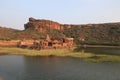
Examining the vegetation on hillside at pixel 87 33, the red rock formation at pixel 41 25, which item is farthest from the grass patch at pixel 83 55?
the red rock formation at pixel 41 25

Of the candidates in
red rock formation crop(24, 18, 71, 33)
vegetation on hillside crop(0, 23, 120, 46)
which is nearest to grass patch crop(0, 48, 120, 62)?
vegetation on hillside crop(0, 23, 120, 46)

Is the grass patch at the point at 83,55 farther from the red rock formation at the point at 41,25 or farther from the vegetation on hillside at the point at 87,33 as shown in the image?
the red rock formation at the point at 41,25

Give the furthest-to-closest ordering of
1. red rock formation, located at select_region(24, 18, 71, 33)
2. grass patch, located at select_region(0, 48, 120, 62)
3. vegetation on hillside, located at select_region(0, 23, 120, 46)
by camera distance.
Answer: red rock formation, located at select_region(24, 18, 71, 33) < vegetation on hillside, located at select_region(0, 23, 120, 46) < grass patch, located at select_region(0, 48, 120, 62)

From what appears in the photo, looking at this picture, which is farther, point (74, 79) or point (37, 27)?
point (37, 27)

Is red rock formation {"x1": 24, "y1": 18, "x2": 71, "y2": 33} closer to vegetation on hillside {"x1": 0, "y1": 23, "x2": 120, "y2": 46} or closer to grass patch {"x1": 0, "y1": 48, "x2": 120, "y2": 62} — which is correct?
vegetation on hillside {"x1": 0, "y1": 23, "x2": 120, "y2": 46}

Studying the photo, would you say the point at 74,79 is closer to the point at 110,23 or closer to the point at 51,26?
the point at 51,26

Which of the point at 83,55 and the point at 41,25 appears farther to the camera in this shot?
the point at 41,25

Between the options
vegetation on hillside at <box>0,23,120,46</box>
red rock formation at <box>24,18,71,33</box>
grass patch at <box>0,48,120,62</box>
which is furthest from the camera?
red rock formation at <box>24,18,71,33</box>

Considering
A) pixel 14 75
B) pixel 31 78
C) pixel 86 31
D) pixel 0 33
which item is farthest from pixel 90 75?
pixel 86 31

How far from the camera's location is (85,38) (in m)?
159

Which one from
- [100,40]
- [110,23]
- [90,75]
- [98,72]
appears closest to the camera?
[90,75]

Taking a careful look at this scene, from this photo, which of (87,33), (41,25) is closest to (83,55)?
(41,25)

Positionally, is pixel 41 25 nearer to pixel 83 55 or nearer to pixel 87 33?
pixel 87 33

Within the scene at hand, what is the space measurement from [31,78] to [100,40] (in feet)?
400
